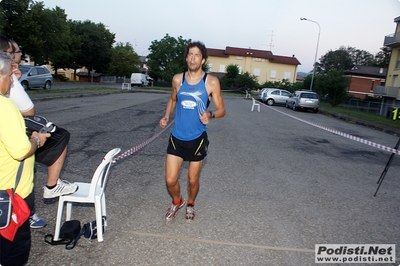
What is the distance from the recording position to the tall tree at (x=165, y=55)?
64500 mm

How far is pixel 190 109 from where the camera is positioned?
11.9ft

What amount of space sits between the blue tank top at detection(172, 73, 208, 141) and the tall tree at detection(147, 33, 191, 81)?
60.9 meters

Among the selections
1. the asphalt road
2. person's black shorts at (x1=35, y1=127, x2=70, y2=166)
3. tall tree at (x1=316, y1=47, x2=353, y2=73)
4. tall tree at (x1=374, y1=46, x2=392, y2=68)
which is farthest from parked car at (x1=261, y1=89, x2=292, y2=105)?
tall tree at (x1=316, y1=47, x2=353, y2=73)

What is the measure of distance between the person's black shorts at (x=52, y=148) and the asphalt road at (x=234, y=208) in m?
0.79

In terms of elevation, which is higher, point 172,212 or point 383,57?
point 383,57

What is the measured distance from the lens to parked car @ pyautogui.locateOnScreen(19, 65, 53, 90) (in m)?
21.1

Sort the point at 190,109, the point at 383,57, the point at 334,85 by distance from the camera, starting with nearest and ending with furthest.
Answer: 1. the point at 190,109
2. the point at 334,85
3. the point at 383,57

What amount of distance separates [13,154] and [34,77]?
22.2 m

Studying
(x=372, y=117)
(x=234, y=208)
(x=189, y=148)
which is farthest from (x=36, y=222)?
(x=372, y=117)

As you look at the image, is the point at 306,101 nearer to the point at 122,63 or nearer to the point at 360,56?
the point at 122,63

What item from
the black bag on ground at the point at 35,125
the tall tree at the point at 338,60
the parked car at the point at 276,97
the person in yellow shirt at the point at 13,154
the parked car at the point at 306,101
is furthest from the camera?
the tall tree at the point at 338,60

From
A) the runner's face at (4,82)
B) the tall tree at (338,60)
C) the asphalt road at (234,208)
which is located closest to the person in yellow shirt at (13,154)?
the runner's face at (4,82)

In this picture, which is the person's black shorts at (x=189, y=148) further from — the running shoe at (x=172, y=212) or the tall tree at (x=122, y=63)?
the tall tree at (x=122, y=63)

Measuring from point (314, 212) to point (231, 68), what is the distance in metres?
56.1
